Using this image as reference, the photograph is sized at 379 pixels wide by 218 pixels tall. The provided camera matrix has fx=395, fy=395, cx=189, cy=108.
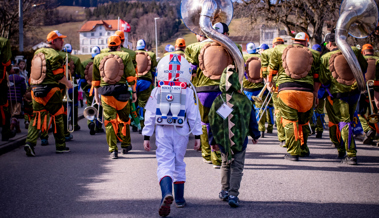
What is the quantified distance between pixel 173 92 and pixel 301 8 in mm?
17401

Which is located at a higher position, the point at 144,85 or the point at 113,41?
the point at 113,41

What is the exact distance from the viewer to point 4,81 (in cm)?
879

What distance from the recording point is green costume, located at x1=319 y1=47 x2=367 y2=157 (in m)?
7.18

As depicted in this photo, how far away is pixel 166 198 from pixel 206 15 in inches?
149

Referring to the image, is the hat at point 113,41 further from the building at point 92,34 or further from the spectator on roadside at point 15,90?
the building at point 92,34

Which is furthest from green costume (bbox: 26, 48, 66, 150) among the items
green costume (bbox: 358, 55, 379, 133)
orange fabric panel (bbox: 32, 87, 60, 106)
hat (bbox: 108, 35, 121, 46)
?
green costume (bbox: 358, 55, 379, 133)

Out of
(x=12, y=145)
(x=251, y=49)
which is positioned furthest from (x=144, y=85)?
(x=12, y=145)

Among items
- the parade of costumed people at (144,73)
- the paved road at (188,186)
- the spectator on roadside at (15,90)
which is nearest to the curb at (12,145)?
the paved road at (188,186)

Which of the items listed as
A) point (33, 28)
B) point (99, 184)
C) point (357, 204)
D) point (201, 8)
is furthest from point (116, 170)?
point (33, 28)

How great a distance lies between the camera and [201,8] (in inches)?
285

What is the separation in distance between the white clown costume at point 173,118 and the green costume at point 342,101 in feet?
11.8

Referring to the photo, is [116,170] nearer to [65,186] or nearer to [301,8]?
[65,186]

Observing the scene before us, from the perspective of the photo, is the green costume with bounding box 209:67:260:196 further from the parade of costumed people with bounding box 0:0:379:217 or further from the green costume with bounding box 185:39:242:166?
the green costume with bounding box 185:39:242:166

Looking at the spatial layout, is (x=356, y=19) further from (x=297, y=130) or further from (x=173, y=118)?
(x=173, y=118)
